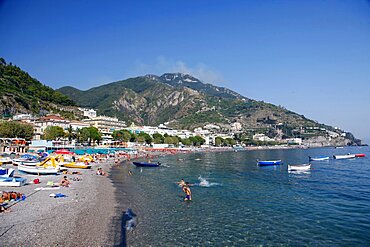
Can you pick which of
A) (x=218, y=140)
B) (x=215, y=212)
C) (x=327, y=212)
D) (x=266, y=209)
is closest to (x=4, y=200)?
(x=215, y=212)

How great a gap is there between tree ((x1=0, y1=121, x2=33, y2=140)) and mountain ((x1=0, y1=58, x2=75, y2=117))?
39.2m

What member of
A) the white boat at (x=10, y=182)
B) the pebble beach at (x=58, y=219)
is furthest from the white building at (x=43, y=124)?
the pebble beach at (x=58, y=219)

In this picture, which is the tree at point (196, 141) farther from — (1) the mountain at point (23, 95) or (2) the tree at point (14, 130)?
(2) the tree at point (14, 130)

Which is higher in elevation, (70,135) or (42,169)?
(70,135)

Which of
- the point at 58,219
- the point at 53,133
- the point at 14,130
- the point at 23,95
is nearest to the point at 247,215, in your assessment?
the point at 58,219

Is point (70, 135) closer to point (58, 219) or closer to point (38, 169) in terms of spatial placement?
point (38, 169)

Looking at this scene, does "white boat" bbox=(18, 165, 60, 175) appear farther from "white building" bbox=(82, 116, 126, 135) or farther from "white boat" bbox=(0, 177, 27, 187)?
"white building" bbox=(82, 116, 126, 135)

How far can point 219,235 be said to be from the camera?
16.4 m

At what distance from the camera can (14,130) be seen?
236 feet

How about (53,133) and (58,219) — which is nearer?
(58,219)

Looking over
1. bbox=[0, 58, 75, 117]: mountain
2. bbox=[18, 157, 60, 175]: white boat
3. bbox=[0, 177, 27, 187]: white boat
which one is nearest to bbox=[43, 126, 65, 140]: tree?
bbox=[0, 58, 75, 117]: mountain

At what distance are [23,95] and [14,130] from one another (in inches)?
2322

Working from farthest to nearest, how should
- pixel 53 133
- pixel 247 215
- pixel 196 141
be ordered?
pixel 196 141 → pixel 53 133 → pixel 247 215

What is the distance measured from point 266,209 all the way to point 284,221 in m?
3.24
